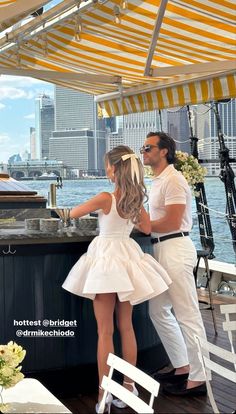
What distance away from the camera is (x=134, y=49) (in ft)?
18.7

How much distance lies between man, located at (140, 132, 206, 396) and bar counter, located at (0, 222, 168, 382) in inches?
18.4

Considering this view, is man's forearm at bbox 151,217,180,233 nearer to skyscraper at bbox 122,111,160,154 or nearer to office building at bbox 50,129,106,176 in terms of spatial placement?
skyscraper at bbox 122,111,160,154

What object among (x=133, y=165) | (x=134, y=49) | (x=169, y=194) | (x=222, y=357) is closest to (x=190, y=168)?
(x=134, y=49)

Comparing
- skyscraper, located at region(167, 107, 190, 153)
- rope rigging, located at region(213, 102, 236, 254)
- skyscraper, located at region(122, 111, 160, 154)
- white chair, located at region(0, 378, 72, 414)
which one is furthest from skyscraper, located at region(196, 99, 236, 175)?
white chair, located at region(0, 378, 72, 414)

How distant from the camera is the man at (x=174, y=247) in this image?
3.82 m

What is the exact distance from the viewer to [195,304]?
12.8 feet

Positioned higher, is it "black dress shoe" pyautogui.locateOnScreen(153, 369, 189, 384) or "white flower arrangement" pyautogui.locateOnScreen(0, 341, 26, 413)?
"white flower arrangement" pyautogui.locateOnScreen(0, 341, 26, 413)

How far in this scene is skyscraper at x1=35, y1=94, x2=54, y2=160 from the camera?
332 inches

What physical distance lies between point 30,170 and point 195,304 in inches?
182

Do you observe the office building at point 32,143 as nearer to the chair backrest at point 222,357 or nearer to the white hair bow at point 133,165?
the white hair bow at point 133,165

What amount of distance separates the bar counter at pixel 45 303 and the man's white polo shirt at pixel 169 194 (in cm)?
46

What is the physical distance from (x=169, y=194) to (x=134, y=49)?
93.2 inches

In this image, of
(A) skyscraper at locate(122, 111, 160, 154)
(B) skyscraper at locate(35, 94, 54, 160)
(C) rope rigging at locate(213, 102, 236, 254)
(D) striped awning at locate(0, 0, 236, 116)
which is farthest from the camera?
(B) skyscraper at locate(35, 94, 54, 160)

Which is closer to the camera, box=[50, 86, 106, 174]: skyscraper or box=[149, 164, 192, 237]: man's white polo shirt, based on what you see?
box=[149, 164, 192, 237]: man's white polo shirt
